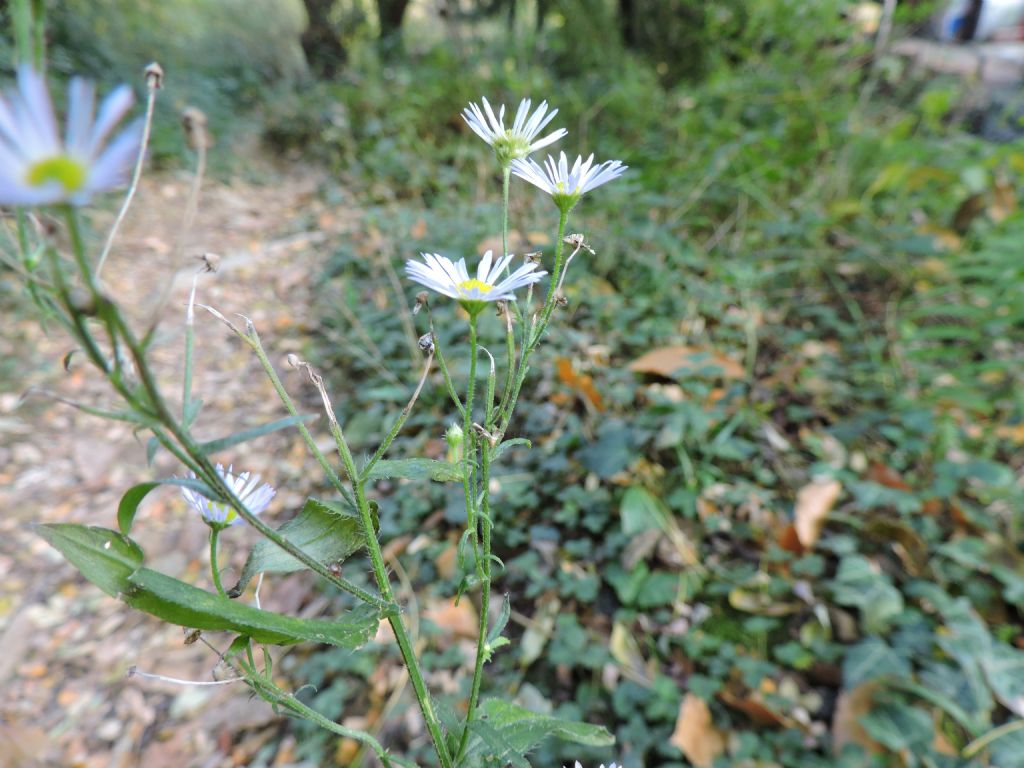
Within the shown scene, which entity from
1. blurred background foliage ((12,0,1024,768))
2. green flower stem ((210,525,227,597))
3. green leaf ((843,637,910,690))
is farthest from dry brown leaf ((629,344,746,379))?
green flower stem ((210,525,227,597))

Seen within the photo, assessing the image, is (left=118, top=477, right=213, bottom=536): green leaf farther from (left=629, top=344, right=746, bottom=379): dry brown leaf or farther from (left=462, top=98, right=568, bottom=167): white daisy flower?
(left=629, top=344, right=746, bottom=379): dry brown leaf

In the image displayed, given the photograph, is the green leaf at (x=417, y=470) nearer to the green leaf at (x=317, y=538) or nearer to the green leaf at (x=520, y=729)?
the green leaf at (x=317, y=538)

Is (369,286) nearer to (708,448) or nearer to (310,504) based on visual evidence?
(708,448)

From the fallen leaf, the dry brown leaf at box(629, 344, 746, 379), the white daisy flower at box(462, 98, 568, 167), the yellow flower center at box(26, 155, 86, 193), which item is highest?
the yellow flower center at box(26, 155, 86, 193)

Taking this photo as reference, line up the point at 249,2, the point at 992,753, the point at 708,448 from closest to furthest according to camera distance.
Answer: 1. the point at 992,753
2. the point at 708,448
3. the point at 249,2

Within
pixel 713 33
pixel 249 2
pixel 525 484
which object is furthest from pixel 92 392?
pixel 249 2

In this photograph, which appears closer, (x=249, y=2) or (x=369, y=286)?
(x=369, y=286)

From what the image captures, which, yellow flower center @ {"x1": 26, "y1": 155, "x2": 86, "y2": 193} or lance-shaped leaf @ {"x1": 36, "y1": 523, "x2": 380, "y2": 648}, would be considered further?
lance-shaped leaf @ {"x1": 36, "y1": 523, "x2": 380, "y2": 648}

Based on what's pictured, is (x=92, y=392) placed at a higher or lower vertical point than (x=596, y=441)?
lower
